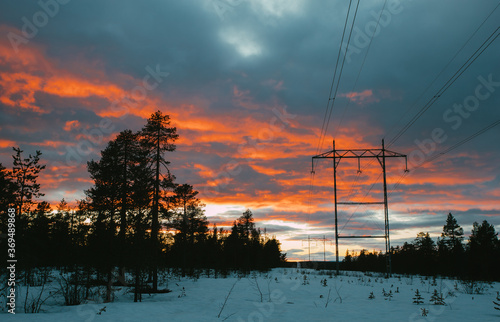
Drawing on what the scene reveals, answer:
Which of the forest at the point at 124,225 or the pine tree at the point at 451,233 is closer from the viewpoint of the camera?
the forest at the point at 124,225

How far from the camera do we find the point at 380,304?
1642 centimetres

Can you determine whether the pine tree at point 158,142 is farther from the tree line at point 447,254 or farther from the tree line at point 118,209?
the tree line at point 447,254

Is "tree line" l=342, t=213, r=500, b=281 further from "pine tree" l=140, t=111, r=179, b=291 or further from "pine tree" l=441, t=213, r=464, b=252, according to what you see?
"pine tree" l=140, t=111, r=179, b=291

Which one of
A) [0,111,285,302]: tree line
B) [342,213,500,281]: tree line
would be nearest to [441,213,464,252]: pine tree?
[342,213,500,281]: tree line

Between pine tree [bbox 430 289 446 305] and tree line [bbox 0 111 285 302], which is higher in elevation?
tree line [bbox 0 111 285 302]

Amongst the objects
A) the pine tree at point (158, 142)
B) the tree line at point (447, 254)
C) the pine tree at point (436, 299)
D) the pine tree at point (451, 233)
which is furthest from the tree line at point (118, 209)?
the pine tree at point (451, 233)

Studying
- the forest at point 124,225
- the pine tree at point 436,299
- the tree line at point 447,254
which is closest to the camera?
the pine tree at point 436,299

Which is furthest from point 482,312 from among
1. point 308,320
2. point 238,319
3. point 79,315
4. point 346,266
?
point 346,266

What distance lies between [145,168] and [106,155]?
7.79 m

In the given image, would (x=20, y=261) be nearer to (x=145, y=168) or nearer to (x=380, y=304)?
(x=145, y=168)

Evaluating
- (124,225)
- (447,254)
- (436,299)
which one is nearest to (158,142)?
(124,225)

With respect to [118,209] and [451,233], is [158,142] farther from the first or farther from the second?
[451,233]

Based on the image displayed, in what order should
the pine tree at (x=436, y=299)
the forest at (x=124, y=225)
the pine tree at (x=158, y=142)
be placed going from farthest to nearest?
the pine tree at (x=158, y=142) < the forest at (x=124, y=225) < the pine tree at (x=436, y=299)

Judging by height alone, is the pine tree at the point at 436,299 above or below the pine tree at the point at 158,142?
below
